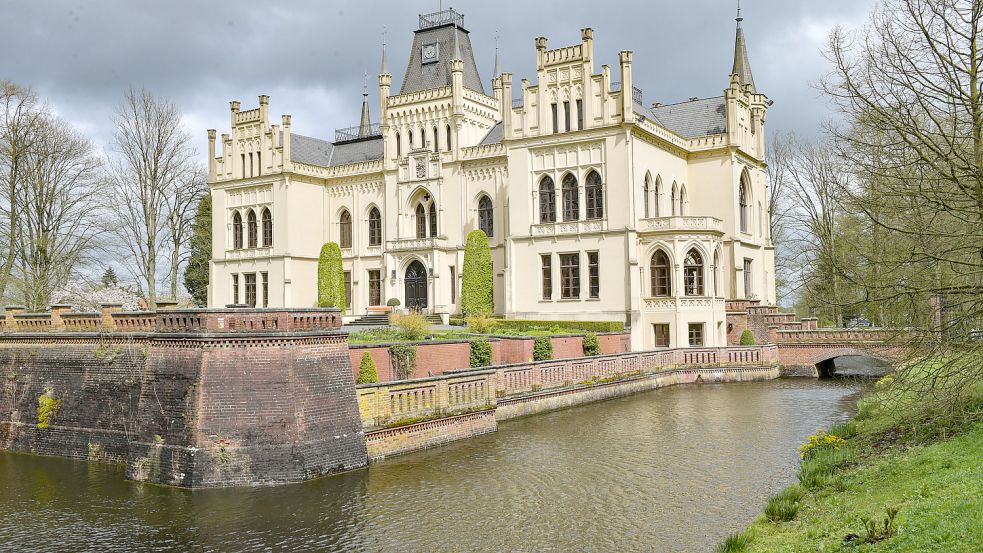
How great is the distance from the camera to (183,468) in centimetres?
1450

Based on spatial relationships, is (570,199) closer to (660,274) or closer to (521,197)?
(521,197)

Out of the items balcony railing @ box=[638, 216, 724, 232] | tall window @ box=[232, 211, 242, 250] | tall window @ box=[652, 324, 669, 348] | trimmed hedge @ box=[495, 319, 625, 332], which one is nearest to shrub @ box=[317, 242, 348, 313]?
tall window @ box=[232, 211, 242, 250]

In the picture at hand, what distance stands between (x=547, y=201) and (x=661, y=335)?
8004mm

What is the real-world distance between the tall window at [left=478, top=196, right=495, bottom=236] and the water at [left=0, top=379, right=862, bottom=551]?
70.4 ft

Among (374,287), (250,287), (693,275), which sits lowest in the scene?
(693,275)

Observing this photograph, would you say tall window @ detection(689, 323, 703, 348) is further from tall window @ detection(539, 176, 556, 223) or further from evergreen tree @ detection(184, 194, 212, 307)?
evergreen tree @ detection(184, 194, 212, 307)

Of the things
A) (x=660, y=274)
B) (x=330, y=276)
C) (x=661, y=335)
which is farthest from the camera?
(x=330, y=276)

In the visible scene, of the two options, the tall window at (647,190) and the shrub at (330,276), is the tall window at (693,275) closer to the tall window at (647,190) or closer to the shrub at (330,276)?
the tall window at (647,190)

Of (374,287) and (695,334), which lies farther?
(374,287)

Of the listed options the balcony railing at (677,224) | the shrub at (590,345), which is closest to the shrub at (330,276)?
the balcony railing at (677,224)

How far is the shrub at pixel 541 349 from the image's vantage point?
26.7 meters

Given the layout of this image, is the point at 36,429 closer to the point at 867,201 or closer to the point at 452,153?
the point at 867,201

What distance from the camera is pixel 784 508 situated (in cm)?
1095

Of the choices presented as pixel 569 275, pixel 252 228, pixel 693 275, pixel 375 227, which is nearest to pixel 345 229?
pixel 375 227
